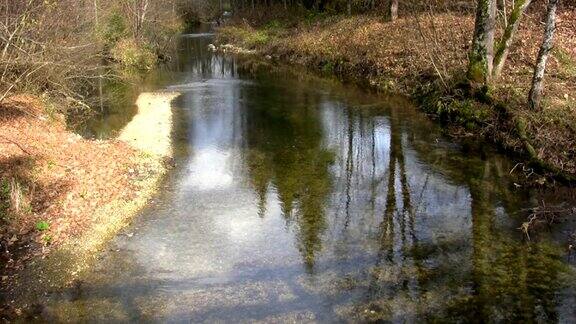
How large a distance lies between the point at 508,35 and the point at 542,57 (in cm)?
411

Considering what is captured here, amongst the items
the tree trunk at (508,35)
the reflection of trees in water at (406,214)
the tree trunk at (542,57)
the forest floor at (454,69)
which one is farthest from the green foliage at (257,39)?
the tree trunk at (542,57)

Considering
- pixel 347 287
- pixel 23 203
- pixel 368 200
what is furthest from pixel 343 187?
pixel 23 203

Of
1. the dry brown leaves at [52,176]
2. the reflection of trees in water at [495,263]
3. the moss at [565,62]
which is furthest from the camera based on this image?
the moss at [565,62]

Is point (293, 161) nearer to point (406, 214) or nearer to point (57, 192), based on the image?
point (406, 214)

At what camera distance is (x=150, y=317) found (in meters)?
8.42

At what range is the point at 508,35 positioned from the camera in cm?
1869

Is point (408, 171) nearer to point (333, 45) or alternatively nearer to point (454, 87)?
point (454, 87)

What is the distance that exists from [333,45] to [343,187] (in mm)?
21481

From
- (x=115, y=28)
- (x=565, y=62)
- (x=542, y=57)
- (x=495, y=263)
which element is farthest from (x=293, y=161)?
(x=115, y=28)

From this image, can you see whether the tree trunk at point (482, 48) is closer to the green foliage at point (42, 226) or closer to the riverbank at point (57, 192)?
the riverbank at point (57, 192)

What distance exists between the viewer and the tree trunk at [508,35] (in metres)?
18.0

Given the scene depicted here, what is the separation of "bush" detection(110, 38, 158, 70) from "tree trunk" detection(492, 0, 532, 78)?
24941 mm

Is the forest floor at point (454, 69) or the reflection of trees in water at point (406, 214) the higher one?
the forest floor at point (454, 69)

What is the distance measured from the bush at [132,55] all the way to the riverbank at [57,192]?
17.8 m
